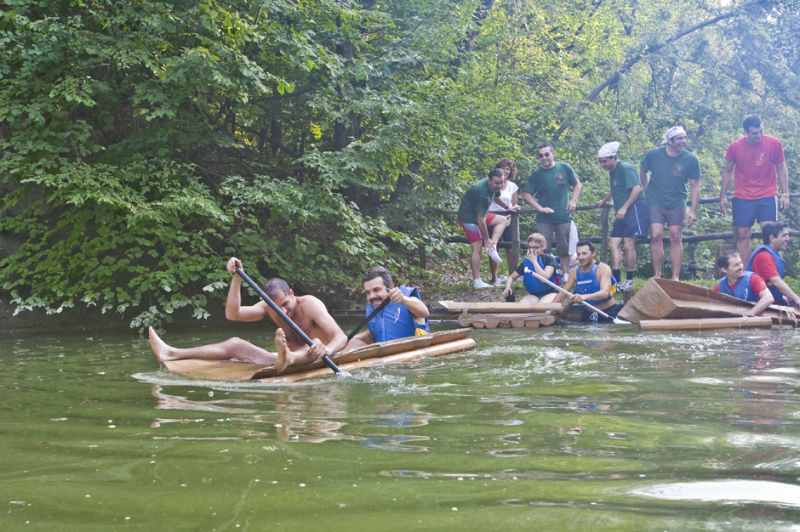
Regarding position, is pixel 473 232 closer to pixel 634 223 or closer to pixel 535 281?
pixel 535 281

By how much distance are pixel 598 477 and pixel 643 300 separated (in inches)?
311

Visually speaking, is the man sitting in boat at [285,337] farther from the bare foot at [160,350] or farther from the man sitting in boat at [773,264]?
the man sitting in boat at [773,264]

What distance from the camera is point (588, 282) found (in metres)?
11.9

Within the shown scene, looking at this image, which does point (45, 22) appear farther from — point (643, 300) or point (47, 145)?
point (643, 300)

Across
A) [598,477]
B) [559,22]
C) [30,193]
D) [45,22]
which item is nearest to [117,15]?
[45,22]

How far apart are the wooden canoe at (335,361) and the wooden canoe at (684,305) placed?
3.28 m

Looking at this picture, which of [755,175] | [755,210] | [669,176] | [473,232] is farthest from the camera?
[473,232]

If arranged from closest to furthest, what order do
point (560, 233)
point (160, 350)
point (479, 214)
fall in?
point (160, 350)
point (479, 214)
point (560, 233)

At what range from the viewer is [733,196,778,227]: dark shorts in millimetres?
12062

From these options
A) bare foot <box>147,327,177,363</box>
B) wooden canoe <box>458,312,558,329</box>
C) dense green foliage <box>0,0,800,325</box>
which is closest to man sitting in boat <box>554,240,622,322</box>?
wooden canoe <box>458,312,558,329</box>

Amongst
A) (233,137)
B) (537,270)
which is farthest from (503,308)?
(233,137)

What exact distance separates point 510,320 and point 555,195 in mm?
2268

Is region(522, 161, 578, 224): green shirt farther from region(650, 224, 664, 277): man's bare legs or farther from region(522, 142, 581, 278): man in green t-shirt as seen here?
region(650, 224, 664, 277): man's bare legs

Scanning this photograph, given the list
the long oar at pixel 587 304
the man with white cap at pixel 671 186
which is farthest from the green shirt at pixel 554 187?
the long oar at pixel 587 304
